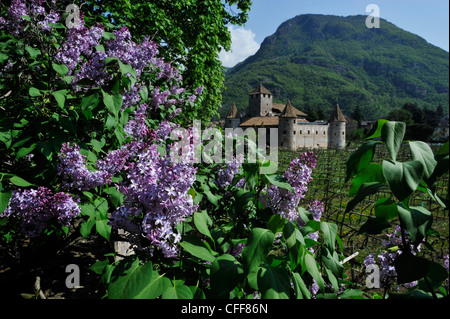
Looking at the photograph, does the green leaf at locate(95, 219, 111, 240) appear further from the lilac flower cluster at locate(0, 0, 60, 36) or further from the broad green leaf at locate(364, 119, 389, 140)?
the lilac flower cluster at locate(0, 0, 60, 36)

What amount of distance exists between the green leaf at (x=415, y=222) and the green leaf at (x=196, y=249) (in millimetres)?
833

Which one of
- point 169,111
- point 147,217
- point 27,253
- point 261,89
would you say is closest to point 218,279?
point 147,217

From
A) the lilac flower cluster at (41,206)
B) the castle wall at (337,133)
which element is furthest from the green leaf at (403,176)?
the castle wall at (337,133)

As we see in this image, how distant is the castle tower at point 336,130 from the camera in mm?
68125

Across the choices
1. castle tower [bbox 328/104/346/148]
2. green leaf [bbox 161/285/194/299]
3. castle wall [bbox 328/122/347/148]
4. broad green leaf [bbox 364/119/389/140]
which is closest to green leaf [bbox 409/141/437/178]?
broad green leaf [bbox 364/119/389/140]

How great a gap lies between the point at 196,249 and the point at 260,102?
77.0 meters

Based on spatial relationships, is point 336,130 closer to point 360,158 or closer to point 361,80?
point 360,158

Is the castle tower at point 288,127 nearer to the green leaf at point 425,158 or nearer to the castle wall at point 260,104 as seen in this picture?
the castle wall at point 260,104

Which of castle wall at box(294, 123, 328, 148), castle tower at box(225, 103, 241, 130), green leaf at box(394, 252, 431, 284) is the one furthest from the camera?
castle tower at box(225, 103, 241, 130)

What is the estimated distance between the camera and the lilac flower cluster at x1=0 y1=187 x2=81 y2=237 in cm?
186

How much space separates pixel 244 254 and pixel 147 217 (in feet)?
1.59

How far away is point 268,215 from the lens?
175 cm

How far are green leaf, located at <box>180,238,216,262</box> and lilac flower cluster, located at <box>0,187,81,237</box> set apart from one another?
105cm

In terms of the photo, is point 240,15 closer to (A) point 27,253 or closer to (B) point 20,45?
(B) point 20,45
